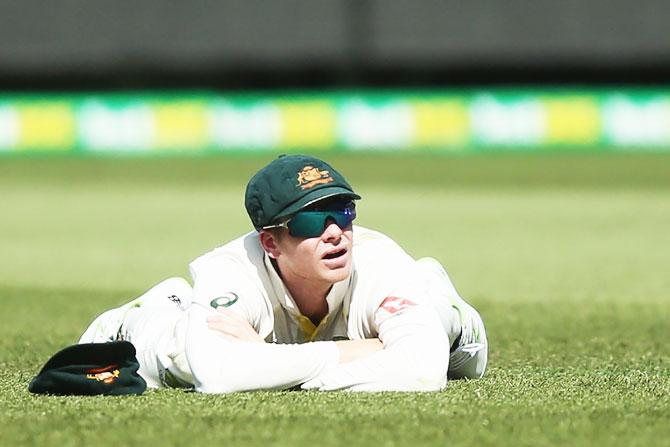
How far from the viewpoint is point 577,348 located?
7.48 meters

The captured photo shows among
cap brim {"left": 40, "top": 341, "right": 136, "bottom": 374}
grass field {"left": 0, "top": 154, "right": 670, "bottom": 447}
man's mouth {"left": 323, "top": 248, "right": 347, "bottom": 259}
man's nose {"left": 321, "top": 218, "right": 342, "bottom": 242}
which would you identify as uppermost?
man's nose {"left": 321, "top": 218, "right": 342, "bottom": 242}

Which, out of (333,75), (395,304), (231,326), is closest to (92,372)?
(231,326)

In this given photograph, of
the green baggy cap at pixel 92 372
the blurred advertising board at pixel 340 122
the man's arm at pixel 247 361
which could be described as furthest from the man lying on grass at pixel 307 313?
the blurred advertising board at pixel 340 122

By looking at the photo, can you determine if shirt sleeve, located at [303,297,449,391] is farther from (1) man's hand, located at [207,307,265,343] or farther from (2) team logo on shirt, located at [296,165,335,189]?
(2) team logo on shirt, located at [296,165,335,189]

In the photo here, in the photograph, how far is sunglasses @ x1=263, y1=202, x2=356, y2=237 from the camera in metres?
5.62

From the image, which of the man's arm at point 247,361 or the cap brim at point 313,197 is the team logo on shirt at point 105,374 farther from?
the cap brim at point 313,197

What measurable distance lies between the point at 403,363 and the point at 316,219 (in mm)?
652

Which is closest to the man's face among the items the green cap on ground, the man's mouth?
the man's mouth

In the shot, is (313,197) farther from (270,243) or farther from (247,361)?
(247,361)

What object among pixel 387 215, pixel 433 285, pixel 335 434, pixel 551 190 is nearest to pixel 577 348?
pixel 433 285

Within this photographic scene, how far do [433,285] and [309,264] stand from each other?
73cm

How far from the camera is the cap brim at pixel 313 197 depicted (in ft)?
18.2

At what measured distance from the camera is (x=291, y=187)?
560 cm

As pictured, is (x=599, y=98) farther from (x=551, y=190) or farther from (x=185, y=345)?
(x=185, y=345)
